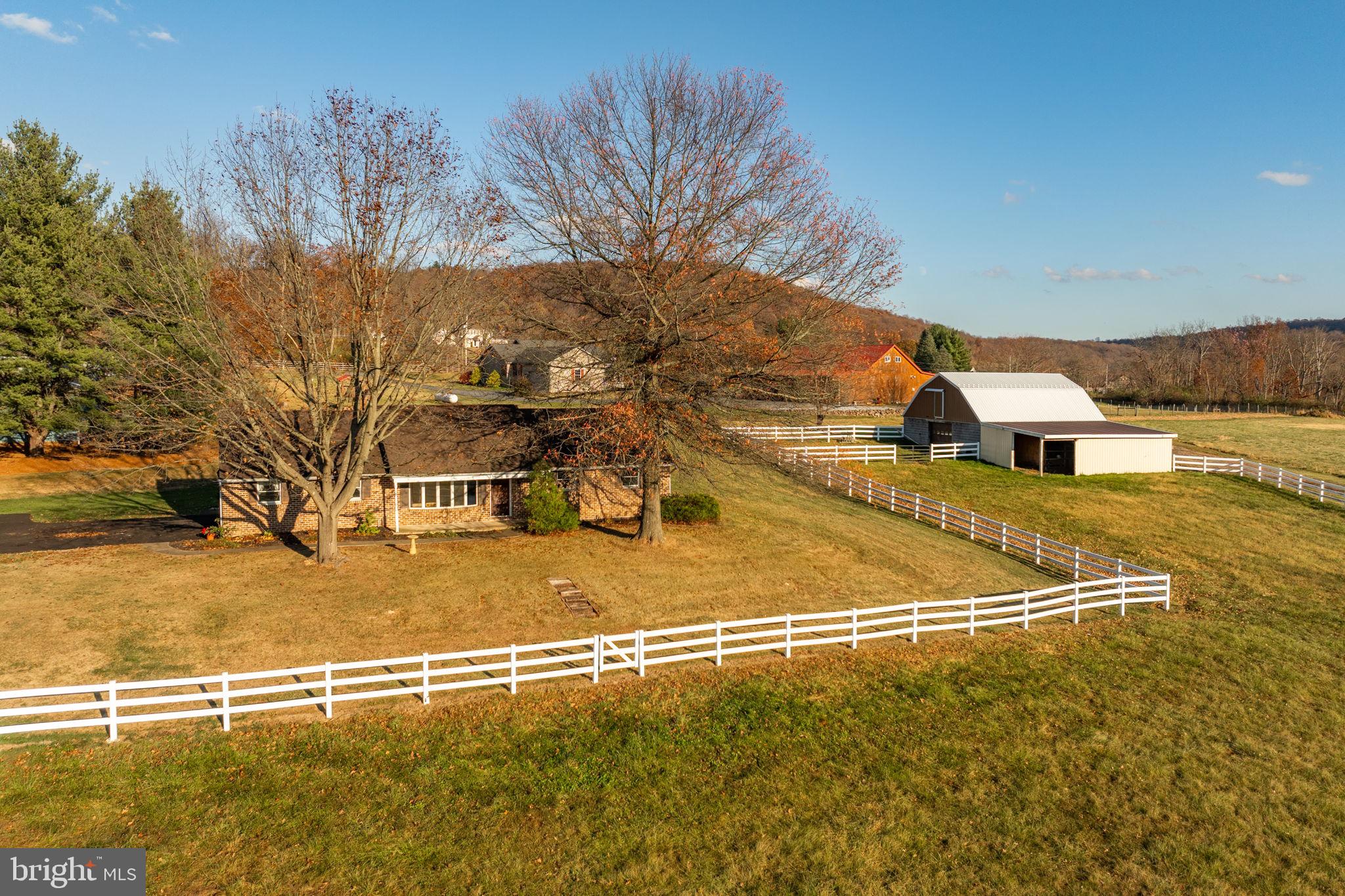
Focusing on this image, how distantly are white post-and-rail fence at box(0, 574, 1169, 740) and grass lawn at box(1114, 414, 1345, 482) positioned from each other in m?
34.8

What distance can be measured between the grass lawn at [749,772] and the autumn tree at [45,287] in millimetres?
20444

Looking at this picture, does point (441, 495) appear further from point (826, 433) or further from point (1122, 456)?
point (1122, 456)

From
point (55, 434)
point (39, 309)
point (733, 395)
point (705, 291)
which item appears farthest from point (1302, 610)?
point (55, 434)

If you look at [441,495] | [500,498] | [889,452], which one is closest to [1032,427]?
[889,452]

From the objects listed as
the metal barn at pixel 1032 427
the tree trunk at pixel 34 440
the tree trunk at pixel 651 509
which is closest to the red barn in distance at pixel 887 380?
the metal barn at pixel 1032 427

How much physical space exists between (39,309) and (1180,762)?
46.2m

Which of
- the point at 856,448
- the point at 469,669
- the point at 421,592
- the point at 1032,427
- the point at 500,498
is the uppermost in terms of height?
the point at 1032,427

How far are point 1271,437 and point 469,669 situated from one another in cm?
6655

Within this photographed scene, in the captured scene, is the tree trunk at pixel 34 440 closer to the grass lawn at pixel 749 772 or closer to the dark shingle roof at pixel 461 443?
the dark shingle roof at pixel 461 443

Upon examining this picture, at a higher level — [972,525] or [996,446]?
[996,446]

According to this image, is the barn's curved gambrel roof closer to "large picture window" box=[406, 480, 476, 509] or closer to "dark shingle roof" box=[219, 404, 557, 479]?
"dark shingle roof" box=[219, 404, 557, 479]

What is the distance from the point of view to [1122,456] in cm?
3875

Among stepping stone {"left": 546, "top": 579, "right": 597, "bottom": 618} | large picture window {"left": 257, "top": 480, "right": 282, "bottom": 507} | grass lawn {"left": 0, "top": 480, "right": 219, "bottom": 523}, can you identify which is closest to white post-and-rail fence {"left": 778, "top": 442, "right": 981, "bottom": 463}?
stepping stone {"left": 546, "top": 579, "right": 597, "bottom": 618}

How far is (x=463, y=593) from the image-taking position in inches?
750
